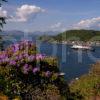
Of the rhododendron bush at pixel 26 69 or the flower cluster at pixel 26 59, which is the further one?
the flower cluster at pixel 26 59

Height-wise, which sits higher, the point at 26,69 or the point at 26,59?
the point at 26,59

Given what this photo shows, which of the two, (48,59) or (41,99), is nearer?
(41,99)

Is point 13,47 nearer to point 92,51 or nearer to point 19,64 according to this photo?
point 19,64

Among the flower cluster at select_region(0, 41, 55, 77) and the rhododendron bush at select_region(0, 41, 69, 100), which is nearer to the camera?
the rhododendron bush at select_region(0, 41, 69, 100)

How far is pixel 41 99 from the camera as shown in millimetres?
11844

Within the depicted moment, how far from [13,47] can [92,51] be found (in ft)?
564

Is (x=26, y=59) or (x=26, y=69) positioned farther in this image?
(x=26, y=59)

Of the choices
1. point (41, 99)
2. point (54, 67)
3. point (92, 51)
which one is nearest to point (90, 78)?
point (54, 67)

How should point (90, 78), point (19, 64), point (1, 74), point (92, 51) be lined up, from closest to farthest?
point (1, 74) → point (19, 64) → point (90, 78) → point (92, 51)

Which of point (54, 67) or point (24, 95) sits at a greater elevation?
point (54, 67)

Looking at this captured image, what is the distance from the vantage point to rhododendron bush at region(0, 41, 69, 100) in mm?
11594

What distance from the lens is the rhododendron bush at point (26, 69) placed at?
11.6m

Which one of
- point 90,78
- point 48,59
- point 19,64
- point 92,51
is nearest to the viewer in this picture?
point 19,64

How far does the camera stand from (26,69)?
1211cm
